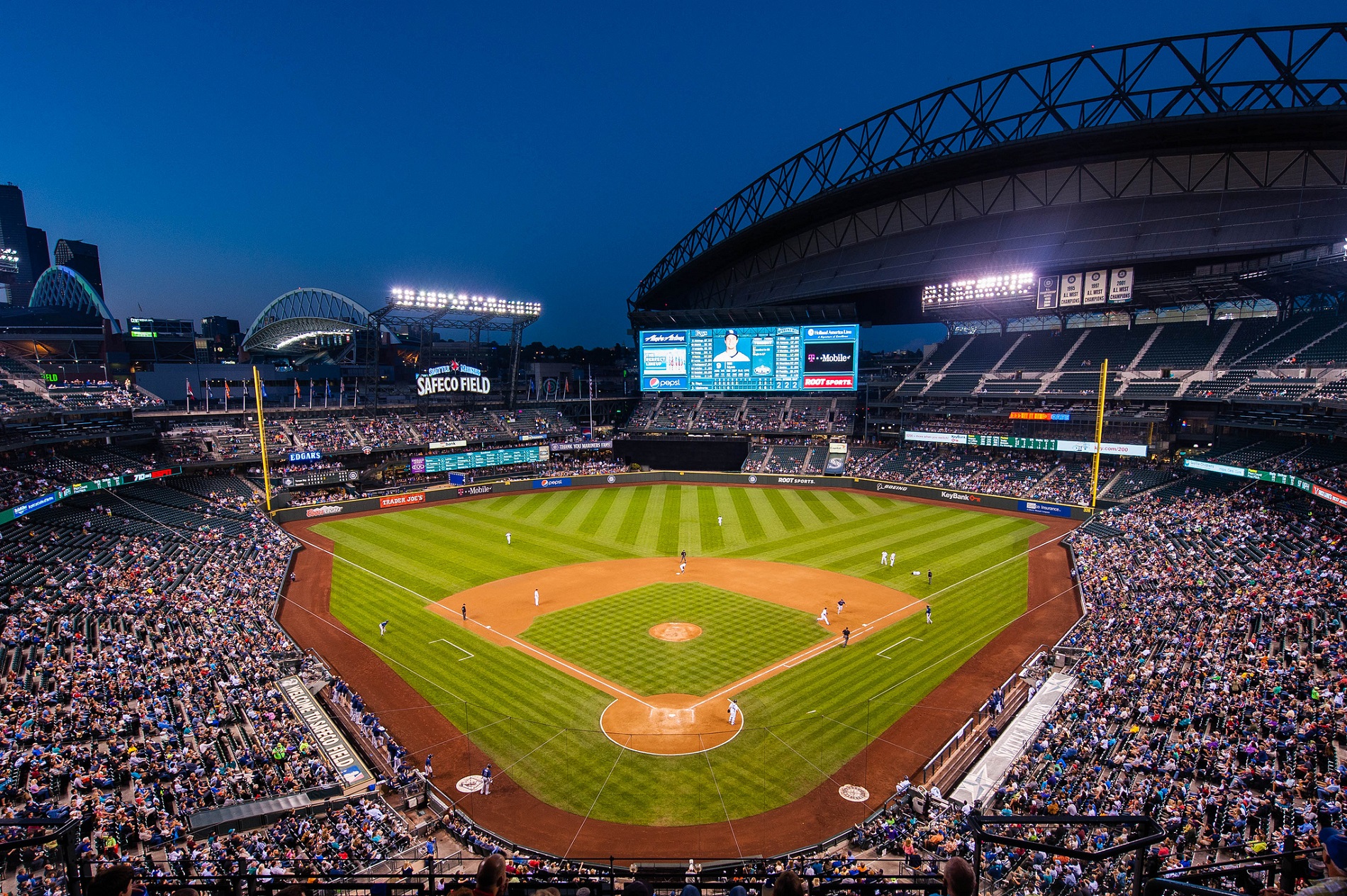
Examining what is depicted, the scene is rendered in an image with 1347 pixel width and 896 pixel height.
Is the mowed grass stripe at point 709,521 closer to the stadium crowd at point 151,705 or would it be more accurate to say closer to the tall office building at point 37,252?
the stadium crowd at point 151,705

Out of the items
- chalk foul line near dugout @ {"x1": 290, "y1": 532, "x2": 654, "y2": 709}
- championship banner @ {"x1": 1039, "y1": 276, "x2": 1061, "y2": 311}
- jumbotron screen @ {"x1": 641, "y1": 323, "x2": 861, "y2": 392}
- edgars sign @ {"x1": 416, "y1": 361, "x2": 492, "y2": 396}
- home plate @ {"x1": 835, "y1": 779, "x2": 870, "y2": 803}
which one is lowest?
home plate @ {"x1": 835, "y1": 779, "x2": 870, "y2": 803}

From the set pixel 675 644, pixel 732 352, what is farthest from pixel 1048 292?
pixel 675 644

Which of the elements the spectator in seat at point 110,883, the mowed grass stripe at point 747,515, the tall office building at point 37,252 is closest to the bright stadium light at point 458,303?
the mowed grass stripe at point 747,515

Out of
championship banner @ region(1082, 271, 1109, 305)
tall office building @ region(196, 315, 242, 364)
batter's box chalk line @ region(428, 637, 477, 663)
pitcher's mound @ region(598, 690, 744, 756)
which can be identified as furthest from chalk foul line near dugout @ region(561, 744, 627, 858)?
tall office building @ region(196, 315, 242, 364)

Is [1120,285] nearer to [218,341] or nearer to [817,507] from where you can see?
[817,507]

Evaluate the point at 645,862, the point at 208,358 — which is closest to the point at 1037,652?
the point at 645,862

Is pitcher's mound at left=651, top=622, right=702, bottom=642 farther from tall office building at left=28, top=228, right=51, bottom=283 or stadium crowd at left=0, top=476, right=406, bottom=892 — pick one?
tall office building at left=28, top=228, right=51, bottom=283
